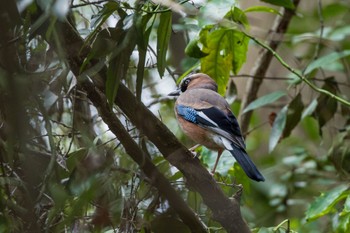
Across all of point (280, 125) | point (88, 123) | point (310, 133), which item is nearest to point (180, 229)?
point (88, 123)

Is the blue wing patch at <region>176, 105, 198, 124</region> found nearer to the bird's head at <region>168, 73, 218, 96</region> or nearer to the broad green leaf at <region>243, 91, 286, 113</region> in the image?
the bird's head at <region>168, 73, 218, 96</region>

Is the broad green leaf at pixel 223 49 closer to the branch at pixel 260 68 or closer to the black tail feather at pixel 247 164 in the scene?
the black tail feather at pixel 247 164

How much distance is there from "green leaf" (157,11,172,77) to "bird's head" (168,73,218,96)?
1297mm

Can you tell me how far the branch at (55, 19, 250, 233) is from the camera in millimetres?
2559

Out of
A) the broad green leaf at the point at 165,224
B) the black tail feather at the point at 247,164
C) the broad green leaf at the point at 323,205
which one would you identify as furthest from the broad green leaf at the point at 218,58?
the broad green leaf at the point at 165,224

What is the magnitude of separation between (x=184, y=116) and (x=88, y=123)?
867 millimetres

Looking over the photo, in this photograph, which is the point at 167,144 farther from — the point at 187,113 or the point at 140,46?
the point at 187,113

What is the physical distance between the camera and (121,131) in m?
2.56

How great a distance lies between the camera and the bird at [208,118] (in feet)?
12.6

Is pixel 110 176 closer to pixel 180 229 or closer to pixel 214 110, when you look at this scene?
pixel 180 229

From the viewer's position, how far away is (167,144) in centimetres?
265

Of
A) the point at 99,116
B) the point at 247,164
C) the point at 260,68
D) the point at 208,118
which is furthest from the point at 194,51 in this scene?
the point at 260,68

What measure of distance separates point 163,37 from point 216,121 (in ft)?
4.28

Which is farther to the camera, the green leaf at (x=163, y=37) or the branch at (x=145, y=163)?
the green leaf at (x=163, y=37)
